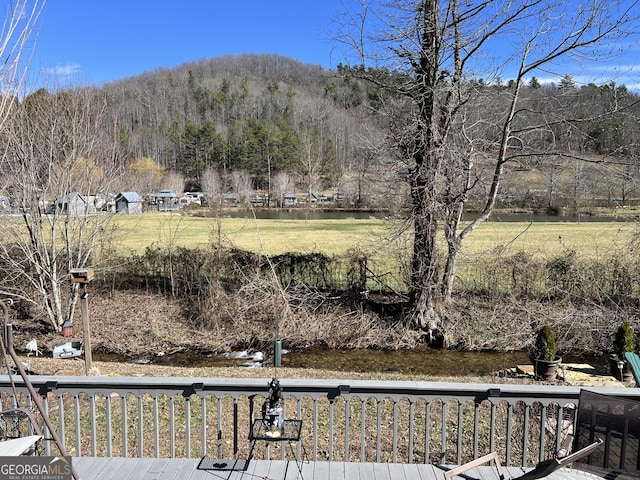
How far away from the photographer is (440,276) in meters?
11.4

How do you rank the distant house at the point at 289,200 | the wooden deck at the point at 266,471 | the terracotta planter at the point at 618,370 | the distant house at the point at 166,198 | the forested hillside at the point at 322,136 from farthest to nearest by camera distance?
the distant house at the point at 289,200, the distant house at the point at 166,198, the forested hillside at the point at 322,136, the terracotta planter at the point at 618,370, the wooden deck at the point at 266,471

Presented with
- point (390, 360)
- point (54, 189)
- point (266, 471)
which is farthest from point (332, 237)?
point (266, 471)

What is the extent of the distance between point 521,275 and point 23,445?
1108cm

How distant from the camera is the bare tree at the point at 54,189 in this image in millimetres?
8750

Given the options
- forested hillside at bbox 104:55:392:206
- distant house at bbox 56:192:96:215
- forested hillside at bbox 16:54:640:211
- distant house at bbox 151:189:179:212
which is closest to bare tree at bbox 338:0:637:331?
forested hillside at bbox 16:54:640:211

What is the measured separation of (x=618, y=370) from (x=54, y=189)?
33.9 feet

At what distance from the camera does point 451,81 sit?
33.5ft

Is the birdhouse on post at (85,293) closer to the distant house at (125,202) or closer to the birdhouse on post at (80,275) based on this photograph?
the birdhouse on post at (80,275)

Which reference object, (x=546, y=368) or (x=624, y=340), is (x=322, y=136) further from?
(x=546, y=368)

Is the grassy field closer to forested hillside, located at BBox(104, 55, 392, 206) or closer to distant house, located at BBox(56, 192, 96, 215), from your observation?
distant house, located at BBox(56, 192, 96, 215)

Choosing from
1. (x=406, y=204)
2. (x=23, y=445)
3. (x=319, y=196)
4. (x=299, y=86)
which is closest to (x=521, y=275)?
(x=406, y=204)

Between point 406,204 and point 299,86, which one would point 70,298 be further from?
point 299,86

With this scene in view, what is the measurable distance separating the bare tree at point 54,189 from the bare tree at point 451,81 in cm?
541

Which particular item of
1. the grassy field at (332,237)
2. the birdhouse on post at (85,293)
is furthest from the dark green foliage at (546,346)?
the birdhouse on post at (85,293)
